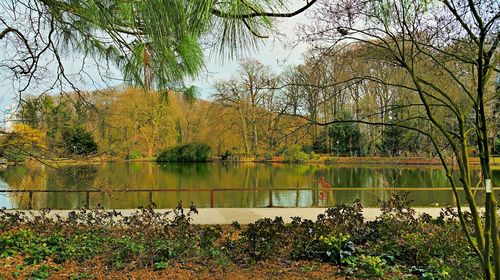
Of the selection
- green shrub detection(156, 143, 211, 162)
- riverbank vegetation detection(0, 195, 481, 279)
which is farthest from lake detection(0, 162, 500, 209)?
green shrub detection(156, 143, 211, 162)

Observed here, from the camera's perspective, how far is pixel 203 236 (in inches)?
188

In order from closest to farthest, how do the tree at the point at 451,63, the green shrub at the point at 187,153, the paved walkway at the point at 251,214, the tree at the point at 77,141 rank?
the tree at the point at 451,63 → the tree at the point at 77,141 → the paved walkway at the point at 251,214 → the green shrub at the point at 187,153

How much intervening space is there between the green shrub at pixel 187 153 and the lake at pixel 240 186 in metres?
1.08

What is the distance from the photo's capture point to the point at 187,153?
29562 millimetres

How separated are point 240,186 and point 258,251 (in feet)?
40.0

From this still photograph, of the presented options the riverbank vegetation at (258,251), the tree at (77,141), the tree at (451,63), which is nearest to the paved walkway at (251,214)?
the riverbank vegetation at (258,251)

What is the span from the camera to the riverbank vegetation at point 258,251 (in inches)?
150

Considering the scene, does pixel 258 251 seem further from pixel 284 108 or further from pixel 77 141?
pixel 77 141

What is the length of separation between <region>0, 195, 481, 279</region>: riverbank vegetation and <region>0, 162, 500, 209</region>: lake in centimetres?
58

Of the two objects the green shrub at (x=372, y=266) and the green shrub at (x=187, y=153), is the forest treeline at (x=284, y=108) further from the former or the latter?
the green shrub at (x=187, y=153)

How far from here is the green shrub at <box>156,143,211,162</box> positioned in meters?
29.1

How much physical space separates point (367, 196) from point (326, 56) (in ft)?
34.4

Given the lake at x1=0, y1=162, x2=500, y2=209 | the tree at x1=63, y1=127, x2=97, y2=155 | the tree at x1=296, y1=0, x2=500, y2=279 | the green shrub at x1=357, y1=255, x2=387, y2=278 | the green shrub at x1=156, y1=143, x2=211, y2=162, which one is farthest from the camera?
the green shrub at x1=156, y1=143, x2=211, y2=162

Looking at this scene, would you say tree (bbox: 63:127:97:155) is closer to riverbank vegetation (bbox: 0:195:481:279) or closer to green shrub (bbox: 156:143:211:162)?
riverbank vegetation (bbox: 0:195:481:279)
